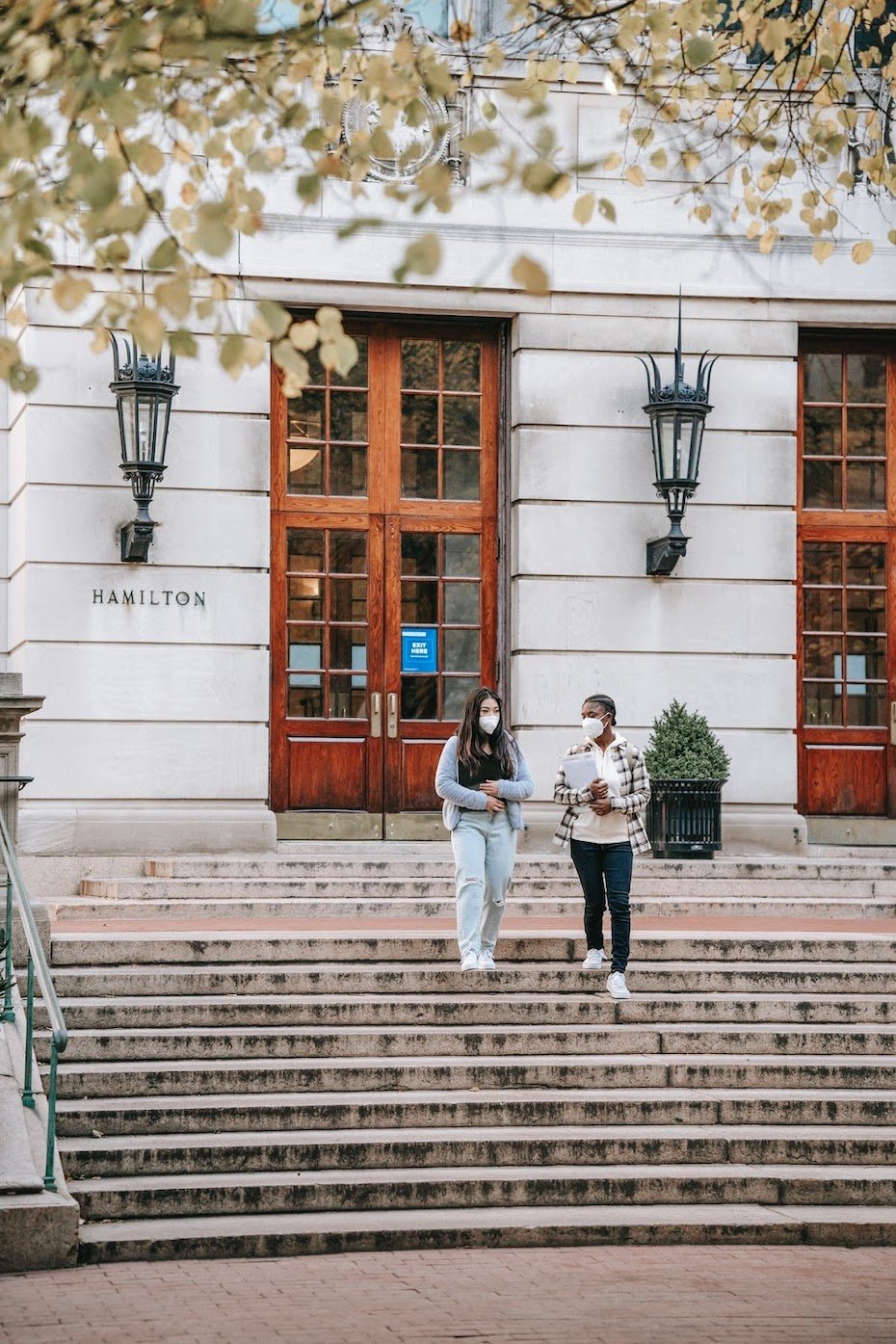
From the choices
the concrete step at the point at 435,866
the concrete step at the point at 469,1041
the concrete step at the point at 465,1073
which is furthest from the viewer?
the concrete step at the point at 435,866

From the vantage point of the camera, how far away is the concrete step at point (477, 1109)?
10.2 metres

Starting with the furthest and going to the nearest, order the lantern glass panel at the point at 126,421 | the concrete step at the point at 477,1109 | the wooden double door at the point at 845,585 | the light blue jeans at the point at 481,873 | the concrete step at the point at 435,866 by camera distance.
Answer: the wooden double door at the point at 845,585
the lantern glass panel at the point at 126,421
the concrete step at the point at 435,866
the light blue jeans at the point at 481,873
the concrete step at the point at 477,1109

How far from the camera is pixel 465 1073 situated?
1099 cm

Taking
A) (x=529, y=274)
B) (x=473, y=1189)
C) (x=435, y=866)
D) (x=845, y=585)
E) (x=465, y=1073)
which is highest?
(x=845, y=585)

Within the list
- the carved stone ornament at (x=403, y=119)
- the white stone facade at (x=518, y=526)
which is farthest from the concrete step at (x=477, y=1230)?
the carved stone ornament at (x=403, y=119)

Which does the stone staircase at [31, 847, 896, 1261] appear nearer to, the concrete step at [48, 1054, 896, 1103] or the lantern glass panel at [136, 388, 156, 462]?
the concrete step at [48, 1054, 896, 1103]

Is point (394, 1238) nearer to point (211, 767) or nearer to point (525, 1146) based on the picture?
point (525, 1146)

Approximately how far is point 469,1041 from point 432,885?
12.1 ft

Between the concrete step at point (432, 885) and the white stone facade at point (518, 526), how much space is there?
4.26 feet

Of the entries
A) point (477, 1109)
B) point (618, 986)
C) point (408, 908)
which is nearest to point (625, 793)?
point (618, 986)

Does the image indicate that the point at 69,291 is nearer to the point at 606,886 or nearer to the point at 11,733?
the point at 11,733

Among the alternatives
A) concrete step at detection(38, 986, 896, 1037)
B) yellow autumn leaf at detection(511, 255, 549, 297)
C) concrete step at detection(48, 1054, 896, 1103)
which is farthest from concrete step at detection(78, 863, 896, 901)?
yellow autumn leaf at detection(511, 255, 549, 297)

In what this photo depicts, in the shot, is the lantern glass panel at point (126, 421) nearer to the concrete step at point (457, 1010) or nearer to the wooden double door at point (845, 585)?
the concrete step at point (457, 1010)

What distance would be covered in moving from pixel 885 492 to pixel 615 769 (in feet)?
23.0
